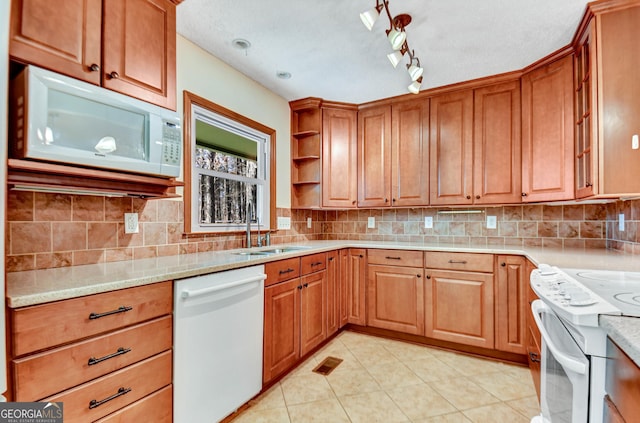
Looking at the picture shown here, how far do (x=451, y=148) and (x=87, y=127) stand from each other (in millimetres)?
2734

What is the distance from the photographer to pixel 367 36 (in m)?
2.07

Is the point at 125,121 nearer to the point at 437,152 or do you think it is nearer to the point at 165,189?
the point at 165,189

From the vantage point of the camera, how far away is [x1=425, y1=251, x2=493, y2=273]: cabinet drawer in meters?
2.51

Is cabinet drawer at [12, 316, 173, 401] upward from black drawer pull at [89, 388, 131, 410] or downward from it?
upward

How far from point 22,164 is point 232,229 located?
1530 mm

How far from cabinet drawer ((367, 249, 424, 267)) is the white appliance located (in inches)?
54.5

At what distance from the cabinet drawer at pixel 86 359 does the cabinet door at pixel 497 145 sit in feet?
8.72

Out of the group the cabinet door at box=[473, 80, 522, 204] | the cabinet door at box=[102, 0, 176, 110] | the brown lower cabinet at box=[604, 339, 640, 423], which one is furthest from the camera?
the cabinet door at box=[473, 80, 522, 204]

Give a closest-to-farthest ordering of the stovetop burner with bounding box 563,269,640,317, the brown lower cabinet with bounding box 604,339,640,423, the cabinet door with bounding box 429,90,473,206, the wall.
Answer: the brown lower cabinet with bounding box 604,339,640,423
the stovetop burner with bounding box 563,269,640,317
the wall
the cabinet door with bounding box 429,90,473,206

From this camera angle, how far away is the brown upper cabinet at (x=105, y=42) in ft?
3.89

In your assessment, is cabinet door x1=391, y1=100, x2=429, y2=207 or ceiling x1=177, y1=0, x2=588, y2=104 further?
cabinet door x1=391, y1=100, x2=429, y2=207

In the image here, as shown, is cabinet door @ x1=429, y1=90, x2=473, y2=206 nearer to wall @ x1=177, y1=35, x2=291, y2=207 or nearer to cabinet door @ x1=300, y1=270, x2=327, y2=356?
cabinet door @ x1=300, y1=270, x2=327, y2=356

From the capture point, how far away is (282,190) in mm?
3195

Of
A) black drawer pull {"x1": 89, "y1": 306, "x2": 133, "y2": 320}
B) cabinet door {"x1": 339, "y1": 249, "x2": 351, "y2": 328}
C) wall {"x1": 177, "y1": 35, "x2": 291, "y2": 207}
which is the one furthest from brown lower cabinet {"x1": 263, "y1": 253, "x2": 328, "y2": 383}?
wall {"x1": 177, "y1": 35, "x2": 291, "y2": 207}
